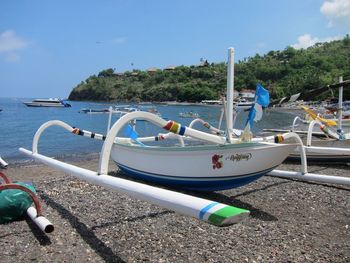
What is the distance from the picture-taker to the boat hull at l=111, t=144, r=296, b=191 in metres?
6.83

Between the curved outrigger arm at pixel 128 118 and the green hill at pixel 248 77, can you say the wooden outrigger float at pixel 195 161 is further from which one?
the green hill at pixel 248 77

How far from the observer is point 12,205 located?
6031mm

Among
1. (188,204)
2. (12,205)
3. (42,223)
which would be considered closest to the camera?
(188,204)

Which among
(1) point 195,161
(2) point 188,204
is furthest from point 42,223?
(1) point 195,161

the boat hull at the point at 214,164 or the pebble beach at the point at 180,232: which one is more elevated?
the boat hull at the point at 214,164

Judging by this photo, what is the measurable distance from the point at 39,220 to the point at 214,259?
2649 millimetres

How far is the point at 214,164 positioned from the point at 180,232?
178 centimetres

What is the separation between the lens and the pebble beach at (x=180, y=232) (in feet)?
15.9

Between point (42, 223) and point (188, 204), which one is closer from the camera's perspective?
point (188, 204)

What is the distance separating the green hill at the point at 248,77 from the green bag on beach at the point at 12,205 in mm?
107881

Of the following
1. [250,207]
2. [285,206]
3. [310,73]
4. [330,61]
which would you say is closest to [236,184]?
[250,207]

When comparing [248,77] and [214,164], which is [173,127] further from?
[248,77]

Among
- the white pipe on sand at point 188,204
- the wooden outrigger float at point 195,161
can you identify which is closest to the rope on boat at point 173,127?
the wooden outrigger float at point 195,161

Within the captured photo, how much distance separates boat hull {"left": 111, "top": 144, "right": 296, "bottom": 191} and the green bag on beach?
9.43 feet
